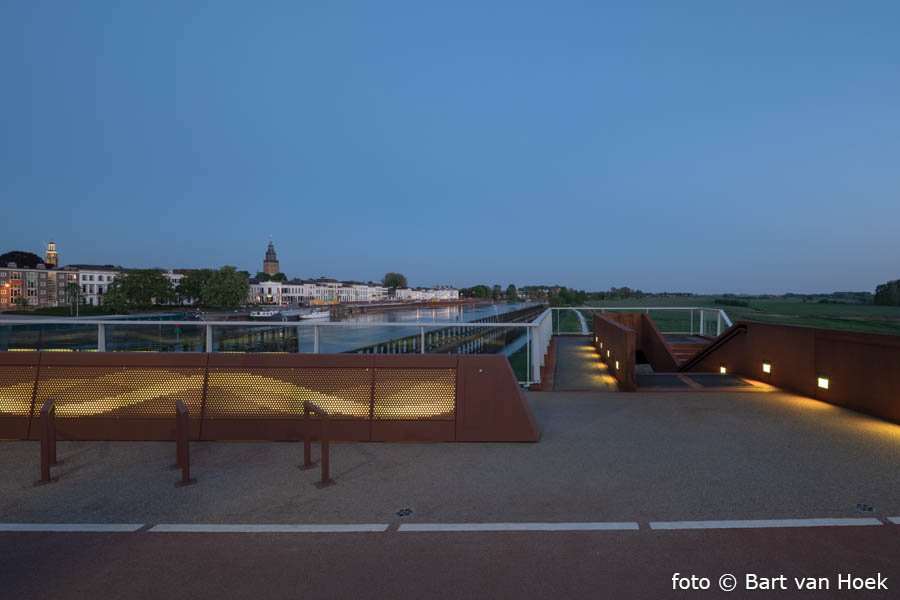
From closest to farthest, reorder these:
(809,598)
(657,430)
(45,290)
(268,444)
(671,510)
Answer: (809,598)
(671,510)
(268,444)
(657,430)
(45,290)

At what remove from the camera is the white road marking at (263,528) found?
340 centimetres

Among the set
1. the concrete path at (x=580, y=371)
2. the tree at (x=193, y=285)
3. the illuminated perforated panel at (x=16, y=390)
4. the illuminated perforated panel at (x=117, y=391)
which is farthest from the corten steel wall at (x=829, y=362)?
the tree at (x=193, y=285)

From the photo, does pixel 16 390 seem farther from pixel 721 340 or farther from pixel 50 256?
pixel 50 256

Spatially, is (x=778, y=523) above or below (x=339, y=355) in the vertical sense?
below

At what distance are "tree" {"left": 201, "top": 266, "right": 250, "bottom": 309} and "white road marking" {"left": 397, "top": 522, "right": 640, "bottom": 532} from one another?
12588 cm

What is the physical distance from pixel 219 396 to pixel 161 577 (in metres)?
3.09

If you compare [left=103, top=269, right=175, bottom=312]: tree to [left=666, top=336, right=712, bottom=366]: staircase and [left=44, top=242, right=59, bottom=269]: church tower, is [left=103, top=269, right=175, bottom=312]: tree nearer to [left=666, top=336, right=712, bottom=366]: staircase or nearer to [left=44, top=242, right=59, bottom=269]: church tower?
[left=44, top=242, right=59, bottom=269]: church tower

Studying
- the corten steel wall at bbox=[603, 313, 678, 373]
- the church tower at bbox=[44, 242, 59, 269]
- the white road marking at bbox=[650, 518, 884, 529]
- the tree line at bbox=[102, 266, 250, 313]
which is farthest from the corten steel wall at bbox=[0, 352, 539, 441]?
the church tower at bbox=[44, 242, 59, 269]

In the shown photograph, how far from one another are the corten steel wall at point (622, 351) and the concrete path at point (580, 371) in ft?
0.82

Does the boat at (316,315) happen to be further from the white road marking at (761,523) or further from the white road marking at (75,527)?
the white road marking at (761,523)

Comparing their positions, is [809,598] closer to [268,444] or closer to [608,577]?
[608,577]

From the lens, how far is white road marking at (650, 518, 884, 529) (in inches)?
133

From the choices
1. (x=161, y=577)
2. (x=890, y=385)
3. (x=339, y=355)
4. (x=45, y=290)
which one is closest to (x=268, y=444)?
(x=339, y=355)

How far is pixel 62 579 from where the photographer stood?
2844 millimetres
